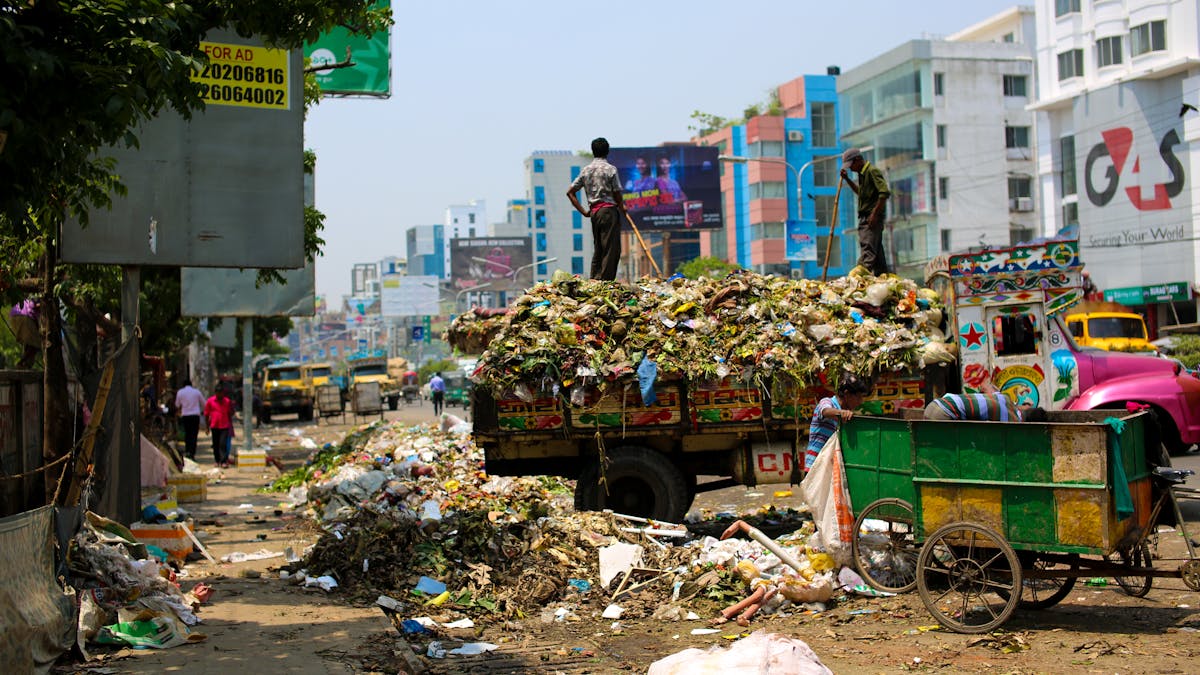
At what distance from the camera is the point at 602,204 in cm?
1259

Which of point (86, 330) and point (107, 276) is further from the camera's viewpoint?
point (107, 276)

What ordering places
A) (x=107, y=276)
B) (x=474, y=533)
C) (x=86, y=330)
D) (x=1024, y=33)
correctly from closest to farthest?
(x=474, y=533), (x=86, y=330), (x=107, y=276), (x=1024, y=33)

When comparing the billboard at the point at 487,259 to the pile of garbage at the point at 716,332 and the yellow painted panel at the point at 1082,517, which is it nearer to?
the pile of garbage at the point at 716,332

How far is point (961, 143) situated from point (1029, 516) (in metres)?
53.4

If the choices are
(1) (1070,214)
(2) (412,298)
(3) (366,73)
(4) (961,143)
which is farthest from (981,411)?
(2) (412,298)

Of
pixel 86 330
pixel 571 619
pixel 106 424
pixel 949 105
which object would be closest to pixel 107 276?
pixel 86 330

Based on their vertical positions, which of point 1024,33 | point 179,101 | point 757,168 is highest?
point 1024,33

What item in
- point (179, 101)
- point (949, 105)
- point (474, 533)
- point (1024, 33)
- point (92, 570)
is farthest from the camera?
point (1024, 33)

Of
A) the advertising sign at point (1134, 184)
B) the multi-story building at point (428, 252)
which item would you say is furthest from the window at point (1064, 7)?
the multi-story building at point (428, 252)

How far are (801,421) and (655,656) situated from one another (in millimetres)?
3770

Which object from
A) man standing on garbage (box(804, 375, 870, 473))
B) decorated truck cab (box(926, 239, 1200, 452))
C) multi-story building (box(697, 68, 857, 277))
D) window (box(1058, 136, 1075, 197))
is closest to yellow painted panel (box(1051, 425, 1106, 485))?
man standing on garbage (box(804, 375, 870, 473))

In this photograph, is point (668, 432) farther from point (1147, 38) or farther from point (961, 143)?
point (961, 143)

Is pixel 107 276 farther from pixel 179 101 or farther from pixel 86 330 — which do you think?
pixel 179 101

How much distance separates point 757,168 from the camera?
66.2m
